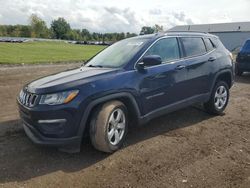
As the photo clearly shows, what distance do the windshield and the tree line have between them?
3236 inches

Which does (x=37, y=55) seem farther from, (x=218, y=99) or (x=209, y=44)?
(x=218, y=99)

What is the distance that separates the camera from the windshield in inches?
209

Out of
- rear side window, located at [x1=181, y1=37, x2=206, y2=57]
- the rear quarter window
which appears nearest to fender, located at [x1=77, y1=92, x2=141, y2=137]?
rear side window, located at [x1=181, y1=37, x2=206, y2=57]

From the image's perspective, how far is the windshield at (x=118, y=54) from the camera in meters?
5.32

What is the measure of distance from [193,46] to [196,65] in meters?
0.44

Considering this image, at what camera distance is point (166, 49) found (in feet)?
19.0

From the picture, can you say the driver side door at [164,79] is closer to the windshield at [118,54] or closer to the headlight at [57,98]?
the windshield at [118,54]

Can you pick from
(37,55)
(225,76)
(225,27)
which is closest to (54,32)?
(225,27)

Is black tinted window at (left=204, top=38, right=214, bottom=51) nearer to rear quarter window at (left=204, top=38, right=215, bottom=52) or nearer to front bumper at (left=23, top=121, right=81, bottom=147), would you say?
rear quarter window at (left=204, top=38, right=215, bottom=52)

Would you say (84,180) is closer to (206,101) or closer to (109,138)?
(109,138)

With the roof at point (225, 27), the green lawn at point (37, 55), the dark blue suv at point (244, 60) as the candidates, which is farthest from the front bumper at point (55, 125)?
the roof at point (225, 27)

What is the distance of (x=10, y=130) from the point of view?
18.8 ft

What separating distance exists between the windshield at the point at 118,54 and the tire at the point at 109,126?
2.62 feet

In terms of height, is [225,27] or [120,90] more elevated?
[225,27]
